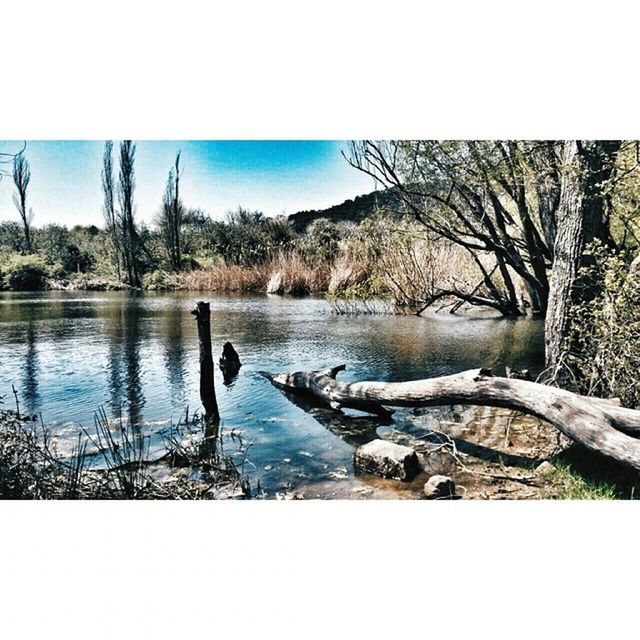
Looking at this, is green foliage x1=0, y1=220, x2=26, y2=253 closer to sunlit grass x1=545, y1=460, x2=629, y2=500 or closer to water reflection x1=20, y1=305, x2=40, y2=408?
water reflection x1=20, y1=305, x2=40, y2=408

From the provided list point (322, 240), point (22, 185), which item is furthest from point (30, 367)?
point (322, 240)

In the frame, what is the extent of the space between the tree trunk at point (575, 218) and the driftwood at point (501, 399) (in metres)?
0.50

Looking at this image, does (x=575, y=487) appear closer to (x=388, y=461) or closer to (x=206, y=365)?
(x=388, y=461)

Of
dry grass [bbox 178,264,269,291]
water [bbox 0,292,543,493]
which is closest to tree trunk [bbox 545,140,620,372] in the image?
water [bbox 0,292,543,493]

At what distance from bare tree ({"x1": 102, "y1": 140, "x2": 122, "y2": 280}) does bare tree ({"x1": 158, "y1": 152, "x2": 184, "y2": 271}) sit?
30cm

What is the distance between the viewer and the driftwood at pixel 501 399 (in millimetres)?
2709

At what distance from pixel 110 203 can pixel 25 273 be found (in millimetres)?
730

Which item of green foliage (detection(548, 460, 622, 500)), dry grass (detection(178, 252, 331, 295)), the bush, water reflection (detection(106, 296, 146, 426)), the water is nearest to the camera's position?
green foliage (detection(548, 460, 622, 500))

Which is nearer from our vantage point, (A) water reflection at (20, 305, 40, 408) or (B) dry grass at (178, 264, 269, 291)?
(A) water reflection at (20, 305, 40, 408)

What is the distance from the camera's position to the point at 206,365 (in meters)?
3.67

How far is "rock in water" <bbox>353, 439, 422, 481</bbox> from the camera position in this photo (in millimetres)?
2990

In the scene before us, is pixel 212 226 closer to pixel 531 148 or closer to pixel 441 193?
pixel 441 193
